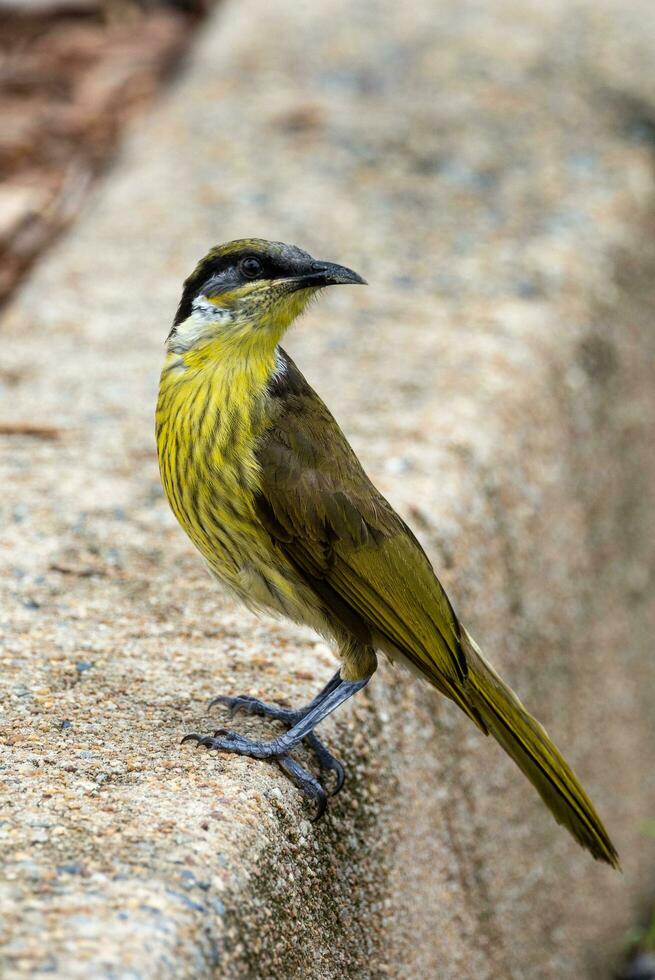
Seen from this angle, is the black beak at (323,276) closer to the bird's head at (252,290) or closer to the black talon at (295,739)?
the bird's head at (252,290)

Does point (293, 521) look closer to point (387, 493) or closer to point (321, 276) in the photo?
point (321, 276)

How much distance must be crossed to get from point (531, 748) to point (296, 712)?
604 millimetres

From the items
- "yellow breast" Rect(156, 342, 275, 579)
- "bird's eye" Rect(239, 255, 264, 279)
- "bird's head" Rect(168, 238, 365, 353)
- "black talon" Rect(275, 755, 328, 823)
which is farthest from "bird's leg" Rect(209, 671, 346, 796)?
"bird's eye" Rect(239, 255, 264, 279)

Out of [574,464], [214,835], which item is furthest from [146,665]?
[574,464]

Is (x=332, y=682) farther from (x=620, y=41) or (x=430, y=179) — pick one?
(x=620, y=41)

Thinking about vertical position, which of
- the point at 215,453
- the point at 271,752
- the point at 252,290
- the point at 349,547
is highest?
the point at 252,290

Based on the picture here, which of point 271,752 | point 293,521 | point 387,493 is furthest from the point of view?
point 387,493

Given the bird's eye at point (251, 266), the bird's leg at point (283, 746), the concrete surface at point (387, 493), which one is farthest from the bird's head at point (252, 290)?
the bird's leg at point (283, 746)

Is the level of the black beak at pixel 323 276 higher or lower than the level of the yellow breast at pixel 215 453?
higher

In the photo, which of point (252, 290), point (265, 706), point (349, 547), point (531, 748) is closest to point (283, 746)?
point (265, 706)

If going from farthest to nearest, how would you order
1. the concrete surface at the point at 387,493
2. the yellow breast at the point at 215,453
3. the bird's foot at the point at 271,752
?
the yellow breast at the point at 215,453
the bird's foot at the point at 271,752
the concrete surface at the point at 387,493

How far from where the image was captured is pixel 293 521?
326 cm

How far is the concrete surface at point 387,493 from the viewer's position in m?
2.84

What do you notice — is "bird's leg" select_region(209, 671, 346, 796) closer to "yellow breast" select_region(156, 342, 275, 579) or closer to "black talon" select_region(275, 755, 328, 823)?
Result: "black talon" select_region(275, 755, 328, 823)
